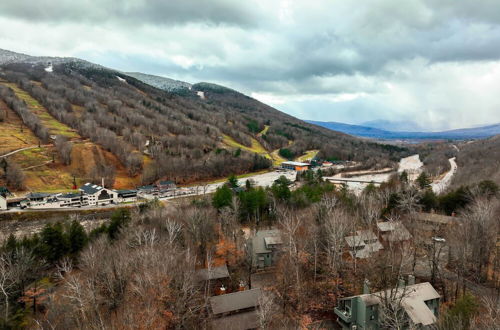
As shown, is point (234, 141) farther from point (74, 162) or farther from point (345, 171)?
point (74, 162)

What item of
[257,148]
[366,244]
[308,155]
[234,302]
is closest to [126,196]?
[234,302]

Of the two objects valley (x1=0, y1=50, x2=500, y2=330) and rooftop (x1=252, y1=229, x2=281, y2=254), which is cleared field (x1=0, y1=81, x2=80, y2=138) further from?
rooftop (x1=252, y1=229, x2=281, y2=254)

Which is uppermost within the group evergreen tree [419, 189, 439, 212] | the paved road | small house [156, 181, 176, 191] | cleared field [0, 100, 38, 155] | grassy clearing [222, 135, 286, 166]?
cleared field [0, 100, 38, 155]

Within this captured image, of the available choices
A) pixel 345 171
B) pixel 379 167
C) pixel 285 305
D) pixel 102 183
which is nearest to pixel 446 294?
pixel 285 305

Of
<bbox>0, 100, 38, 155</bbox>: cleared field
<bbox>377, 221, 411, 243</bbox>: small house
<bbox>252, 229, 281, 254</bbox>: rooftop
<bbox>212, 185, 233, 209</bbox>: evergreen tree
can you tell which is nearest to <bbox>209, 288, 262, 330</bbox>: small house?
<bbox>252, 229, 281, 254</bbox>: rooftop

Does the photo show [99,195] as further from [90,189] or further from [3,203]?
[3,203]
